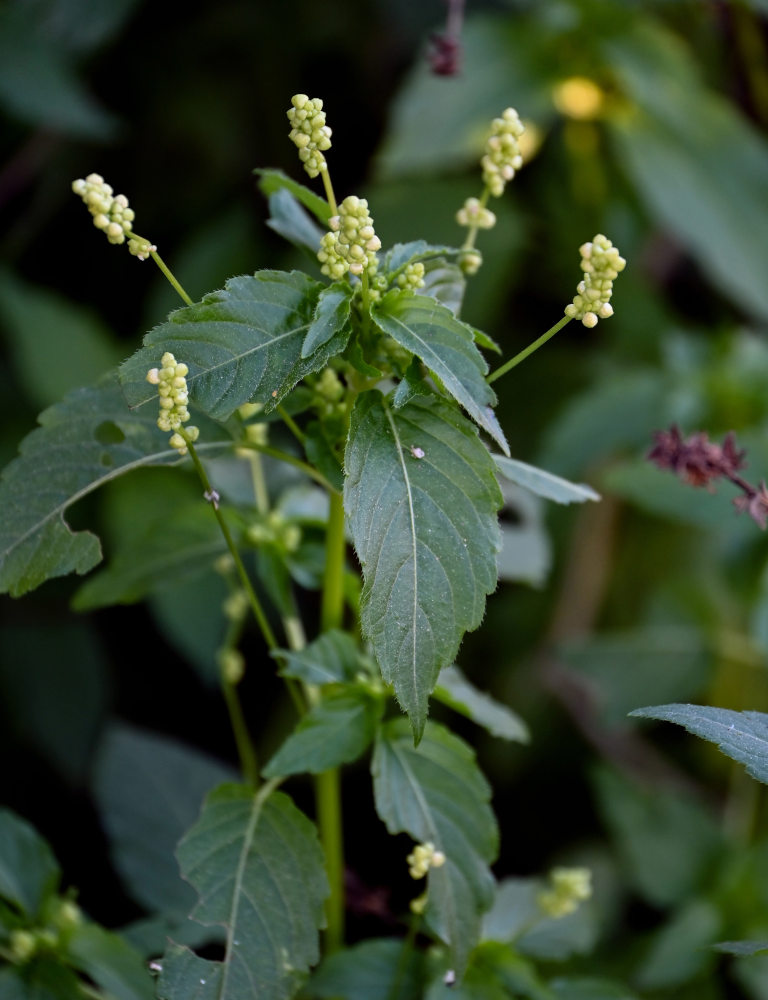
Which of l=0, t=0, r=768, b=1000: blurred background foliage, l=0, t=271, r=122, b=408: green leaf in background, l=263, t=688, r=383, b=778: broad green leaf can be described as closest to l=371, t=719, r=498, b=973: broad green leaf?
l=263, t=688, r=383, b=778: broad green leaf

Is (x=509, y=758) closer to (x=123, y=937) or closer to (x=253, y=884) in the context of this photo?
(x=123, y=937)

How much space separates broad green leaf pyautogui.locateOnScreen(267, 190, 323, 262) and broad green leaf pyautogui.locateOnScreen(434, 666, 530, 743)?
0.34m

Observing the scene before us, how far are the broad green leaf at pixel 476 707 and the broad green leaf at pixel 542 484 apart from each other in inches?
6.0

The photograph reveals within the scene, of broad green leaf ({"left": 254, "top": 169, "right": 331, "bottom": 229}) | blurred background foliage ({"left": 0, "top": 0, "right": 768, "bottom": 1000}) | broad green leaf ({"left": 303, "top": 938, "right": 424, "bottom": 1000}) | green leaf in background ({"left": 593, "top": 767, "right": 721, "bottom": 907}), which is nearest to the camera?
broad green leaf ({"left": 254, "top": 169, "right": 331, "bottom": 229})

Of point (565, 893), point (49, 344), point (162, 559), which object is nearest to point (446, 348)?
point (162, 559)

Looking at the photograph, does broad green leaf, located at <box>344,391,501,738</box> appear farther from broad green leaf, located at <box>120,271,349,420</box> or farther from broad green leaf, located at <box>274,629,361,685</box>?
broad green leaf, located at <box>274,629,361,685</box>

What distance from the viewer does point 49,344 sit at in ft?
5.63

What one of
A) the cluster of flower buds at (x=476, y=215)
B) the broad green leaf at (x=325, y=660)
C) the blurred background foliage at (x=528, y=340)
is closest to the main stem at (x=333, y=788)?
the broad green leaf at (x=325, y=660)

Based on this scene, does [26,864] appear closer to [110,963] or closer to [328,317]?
[110,963]

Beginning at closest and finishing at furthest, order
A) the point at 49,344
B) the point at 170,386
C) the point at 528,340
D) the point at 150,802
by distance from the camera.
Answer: the point at 170,386, the point at 150,802, the point at 49,344, the point at 528,340

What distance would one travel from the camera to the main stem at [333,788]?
2.58ft

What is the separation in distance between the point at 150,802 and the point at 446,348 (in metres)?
0.67

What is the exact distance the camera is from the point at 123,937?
0.93m

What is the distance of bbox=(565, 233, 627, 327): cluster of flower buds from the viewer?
0.64 meters
